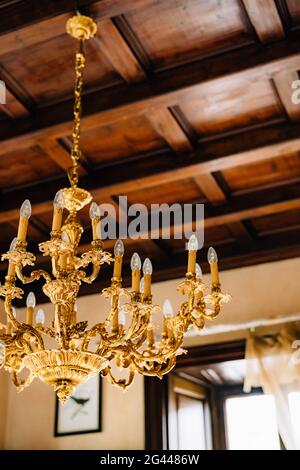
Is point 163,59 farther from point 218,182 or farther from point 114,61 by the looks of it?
point 218,182

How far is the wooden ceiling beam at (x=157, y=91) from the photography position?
2.93 metres

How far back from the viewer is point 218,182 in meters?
4.04

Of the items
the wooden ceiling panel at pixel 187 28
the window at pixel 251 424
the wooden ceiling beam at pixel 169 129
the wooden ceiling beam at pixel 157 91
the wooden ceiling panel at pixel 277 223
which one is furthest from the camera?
the window at pixel 251 424

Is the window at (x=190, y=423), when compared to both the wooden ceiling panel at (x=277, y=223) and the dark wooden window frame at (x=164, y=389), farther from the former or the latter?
the wooden ceiling panel at (x=277, y=223)

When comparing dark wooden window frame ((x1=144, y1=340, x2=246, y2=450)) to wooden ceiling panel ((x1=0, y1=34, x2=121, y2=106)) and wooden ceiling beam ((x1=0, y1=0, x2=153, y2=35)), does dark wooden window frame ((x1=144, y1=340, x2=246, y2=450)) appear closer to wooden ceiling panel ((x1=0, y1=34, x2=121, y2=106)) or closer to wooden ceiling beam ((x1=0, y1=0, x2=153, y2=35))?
wooden ceiling panel ((x1=0, y1=34, x2=121, y2=106))

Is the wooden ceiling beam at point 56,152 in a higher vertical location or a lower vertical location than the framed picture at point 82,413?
higher

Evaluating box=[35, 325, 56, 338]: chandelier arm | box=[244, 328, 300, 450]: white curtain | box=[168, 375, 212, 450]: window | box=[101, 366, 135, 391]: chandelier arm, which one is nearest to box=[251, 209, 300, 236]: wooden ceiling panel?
Answer: box=[244, 328, 300, 450]: white curtain

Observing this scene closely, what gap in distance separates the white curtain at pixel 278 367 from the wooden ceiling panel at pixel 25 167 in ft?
6.15

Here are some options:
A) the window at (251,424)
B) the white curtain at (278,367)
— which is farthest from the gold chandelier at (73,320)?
the window at (251,424)

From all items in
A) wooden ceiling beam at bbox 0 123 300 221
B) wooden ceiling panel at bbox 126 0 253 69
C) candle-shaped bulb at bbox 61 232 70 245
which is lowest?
candle-shaped bulb at bbox 61 232 70 245

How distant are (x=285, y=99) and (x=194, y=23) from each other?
2.31 feet

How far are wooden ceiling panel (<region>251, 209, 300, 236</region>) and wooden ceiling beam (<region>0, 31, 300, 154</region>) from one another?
4.93 ft

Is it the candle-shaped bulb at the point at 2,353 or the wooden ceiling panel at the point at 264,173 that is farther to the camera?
the wooden ceiling panel at the point at 264,173

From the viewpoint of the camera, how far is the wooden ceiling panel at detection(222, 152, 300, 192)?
3.86 metres
